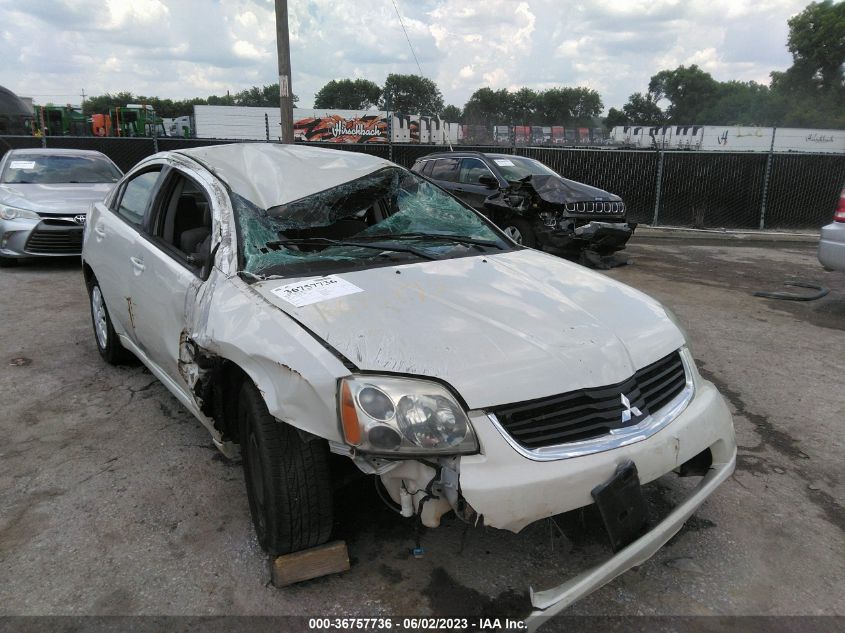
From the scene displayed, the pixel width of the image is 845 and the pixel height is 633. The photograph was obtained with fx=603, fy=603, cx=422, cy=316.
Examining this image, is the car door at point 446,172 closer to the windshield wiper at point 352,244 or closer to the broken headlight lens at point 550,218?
the broken headlight lens at point 550,218

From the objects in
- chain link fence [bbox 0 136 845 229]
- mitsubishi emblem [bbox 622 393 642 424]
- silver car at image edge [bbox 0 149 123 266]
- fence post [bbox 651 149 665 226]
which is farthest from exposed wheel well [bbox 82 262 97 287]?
fence post [bbox 651 149 665 226]

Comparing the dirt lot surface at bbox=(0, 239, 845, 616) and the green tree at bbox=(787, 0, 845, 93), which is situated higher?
the green tree at bbox=(787, 0, 845, 93)

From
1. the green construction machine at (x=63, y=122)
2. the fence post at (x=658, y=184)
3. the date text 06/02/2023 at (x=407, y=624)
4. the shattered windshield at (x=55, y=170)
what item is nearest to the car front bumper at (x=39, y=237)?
the shattered windshield at (x=55, y=170)

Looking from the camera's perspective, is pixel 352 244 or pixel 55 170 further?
pixel 55 170

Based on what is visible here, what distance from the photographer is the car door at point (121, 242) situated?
356cm

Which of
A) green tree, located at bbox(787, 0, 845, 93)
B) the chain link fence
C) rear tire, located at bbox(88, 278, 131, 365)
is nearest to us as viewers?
rear tire, located at bbox(88, 278, 131, 365)

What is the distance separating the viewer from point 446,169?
1052 centimetres

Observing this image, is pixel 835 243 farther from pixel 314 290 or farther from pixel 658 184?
pixel 658 184

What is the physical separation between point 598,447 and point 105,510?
2.23 m

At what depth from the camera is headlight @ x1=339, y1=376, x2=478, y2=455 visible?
1876 mm

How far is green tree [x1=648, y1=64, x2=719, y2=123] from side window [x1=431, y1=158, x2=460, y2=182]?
9495cm

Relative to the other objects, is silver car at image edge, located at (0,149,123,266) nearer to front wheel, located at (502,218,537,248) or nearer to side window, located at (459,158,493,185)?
side window, located at (459,158,493,185)

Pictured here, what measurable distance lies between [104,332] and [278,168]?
220cm

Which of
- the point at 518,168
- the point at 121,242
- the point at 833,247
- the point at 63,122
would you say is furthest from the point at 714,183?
the point at 63,122
